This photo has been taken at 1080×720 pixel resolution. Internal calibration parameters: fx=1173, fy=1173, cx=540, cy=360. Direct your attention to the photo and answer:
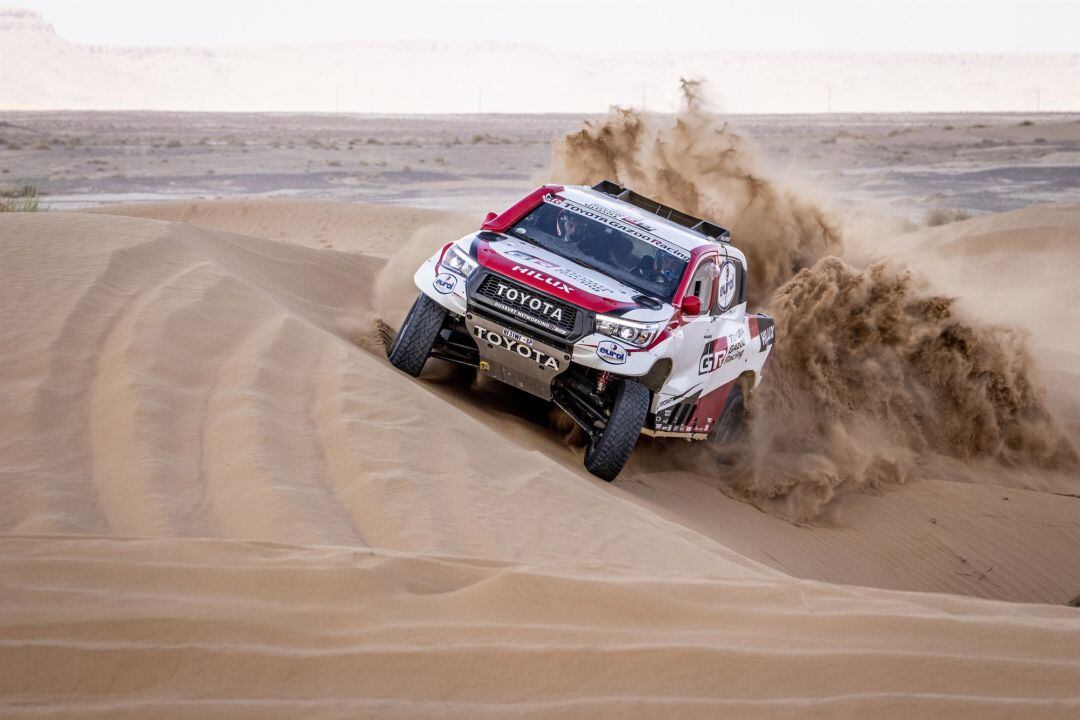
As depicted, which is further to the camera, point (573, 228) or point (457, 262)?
point (573, 228)

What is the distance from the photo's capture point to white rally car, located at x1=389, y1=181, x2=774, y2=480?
7.97 meters

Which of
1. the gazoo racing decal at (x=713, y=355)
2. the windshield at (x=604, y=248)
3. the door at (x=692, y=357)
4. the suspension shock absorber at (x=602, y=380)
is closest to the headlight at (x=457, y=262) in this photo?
the windshield at (x=604, y=248)

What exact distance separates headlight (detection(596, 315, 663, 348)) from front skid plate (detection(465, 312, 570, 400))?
0.33m

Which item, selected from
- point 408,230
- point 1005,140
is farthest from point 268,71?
point 408,230

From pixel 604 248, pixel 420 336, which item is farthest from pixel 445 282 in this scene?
pixel 604 248

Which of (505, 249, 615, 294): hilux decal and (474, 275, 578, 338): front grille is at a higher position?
(505, 249, 615, 294): hilux decal

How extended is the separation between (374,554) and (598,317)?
372cm

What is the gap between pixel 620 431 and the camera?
313 inches

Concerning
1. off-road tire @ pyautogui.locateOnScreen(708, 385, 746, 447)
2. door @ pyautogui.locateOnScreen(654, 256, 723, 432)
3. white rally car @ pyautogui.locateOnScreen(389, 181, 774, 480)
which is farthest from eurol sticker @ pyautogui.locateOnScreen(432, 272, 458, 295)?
off-road tire @ pyautogui.locateOnScreen(708, 385, 746, 447)

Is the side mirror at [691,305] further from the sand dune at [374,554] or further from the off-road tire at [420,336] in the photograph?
the off-road tire at [420,336]

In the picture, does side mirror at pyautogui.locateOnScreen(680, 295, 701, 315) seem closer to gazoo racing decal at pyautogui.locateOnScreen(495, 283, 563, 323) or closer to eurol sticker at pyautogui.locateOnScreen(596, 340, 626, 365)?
eurol sticker at pyautogui.locateOnScreen(596, 340, 626, 365)

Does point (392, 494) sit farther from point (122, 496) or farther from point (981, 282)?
point (981, 282)

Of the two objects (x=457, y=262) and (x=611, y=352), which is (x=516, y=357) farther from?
(x=457, y=262)

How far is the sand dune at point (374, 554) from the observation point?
357 centimetres
